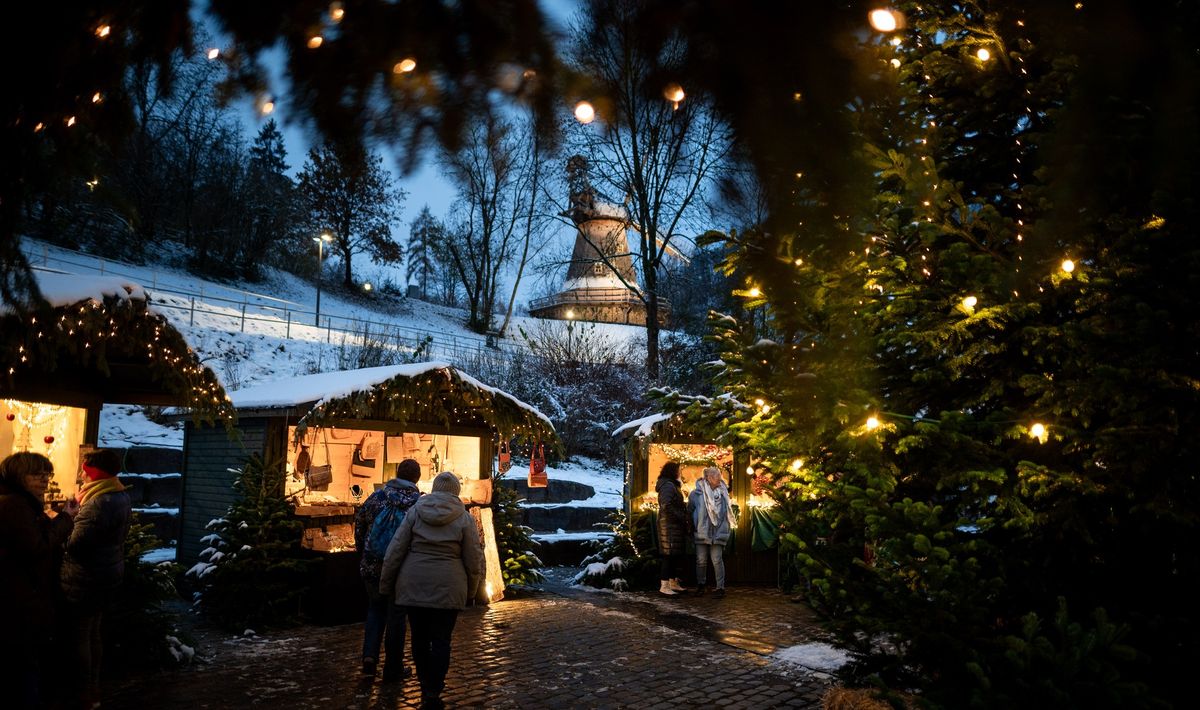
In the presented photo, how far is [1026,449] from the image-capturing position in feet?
14.0

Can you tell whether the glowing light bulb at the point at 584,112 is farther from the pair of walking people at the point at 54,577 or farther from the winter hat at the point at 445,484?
the pair of walking people at the point at 54,577

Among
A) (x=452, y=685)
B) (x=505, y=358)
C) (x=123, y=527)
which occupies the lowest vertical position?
(x=452, y=685)

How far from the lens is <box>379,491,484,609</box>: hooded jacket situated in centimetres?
532

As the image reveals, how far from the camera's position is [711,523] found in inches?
445

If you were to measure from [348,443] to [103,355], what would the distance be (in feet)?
18.3

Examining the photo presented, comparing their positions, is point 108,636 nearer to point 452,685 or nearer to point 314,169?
point 452,685

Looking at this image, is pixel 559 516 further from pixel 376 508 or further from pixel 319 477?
pixel 376 508

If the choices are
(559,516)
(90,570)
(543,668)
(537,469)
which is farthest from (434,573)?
(559,516)

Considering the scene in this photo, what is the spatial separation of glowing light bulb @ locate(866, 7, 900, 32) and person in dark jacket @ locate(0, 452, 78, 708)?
16.9ft

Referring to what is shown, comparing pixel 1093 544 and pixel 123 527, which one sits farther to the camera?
pixel 123 527

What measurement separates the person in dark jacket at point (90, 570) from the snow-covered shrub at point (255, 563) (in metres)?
3.36

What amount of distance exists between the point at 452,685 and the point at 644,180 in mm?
4894

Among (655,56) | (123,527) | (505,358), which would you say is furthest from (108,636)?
(505,358)

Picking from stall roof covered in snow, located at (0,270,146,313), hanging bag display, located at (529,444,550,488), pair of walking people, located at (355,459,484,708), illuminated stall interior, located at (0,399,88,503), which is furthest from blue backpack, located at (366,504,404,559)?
hanging bag display, located at (529,444,550,488)
